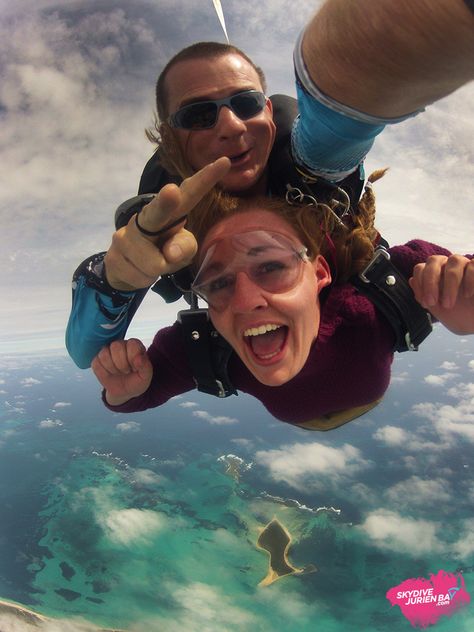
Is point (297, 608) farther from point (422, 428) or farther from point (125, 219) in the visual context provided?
point (422, 428)

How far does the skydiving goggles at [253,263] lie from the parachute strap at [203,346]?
0.47ft

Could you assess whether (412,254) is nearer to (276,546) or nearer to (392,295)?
(392,295)

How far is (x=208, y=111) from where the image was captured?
4.90 ft

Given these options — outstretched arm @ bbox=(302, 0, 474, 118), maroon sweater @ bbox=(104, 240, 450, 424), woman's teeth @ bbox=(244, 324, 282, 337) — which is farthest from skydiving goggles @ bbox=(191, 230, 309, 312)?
outstretched arm @ bbox=(302, 0, 474, 118)

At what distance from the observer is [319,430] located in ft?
6.26

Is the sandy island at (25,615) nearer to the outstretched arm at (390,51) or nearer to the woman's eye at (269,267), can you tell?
the woman's eye at (269,267)

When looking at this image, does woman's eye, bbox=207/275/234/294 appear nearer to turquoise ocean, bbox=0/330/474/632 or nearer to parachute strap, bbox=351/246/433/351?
parachute strap, bbox=351/246/433/351

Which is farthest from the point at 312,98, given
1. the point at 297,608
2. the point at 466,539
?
the point at 466,539

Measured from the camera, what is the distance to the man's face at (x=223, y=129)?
1.48 m

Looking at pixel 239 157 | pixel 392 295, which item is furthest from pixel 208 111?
pixel 392 295

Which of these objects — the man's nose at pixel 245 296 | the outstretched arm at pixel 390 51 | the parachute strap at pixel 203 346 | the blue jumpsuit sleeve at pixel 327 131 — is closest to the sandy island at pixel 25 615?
the parachute strap at pixel 203 346

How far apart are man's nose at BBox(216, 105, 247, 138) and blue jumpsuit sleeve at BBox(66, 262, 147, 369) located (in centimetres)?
71

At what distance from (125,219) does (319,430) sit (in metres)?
1.41

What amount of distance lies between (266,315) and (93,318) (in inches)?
26.9
